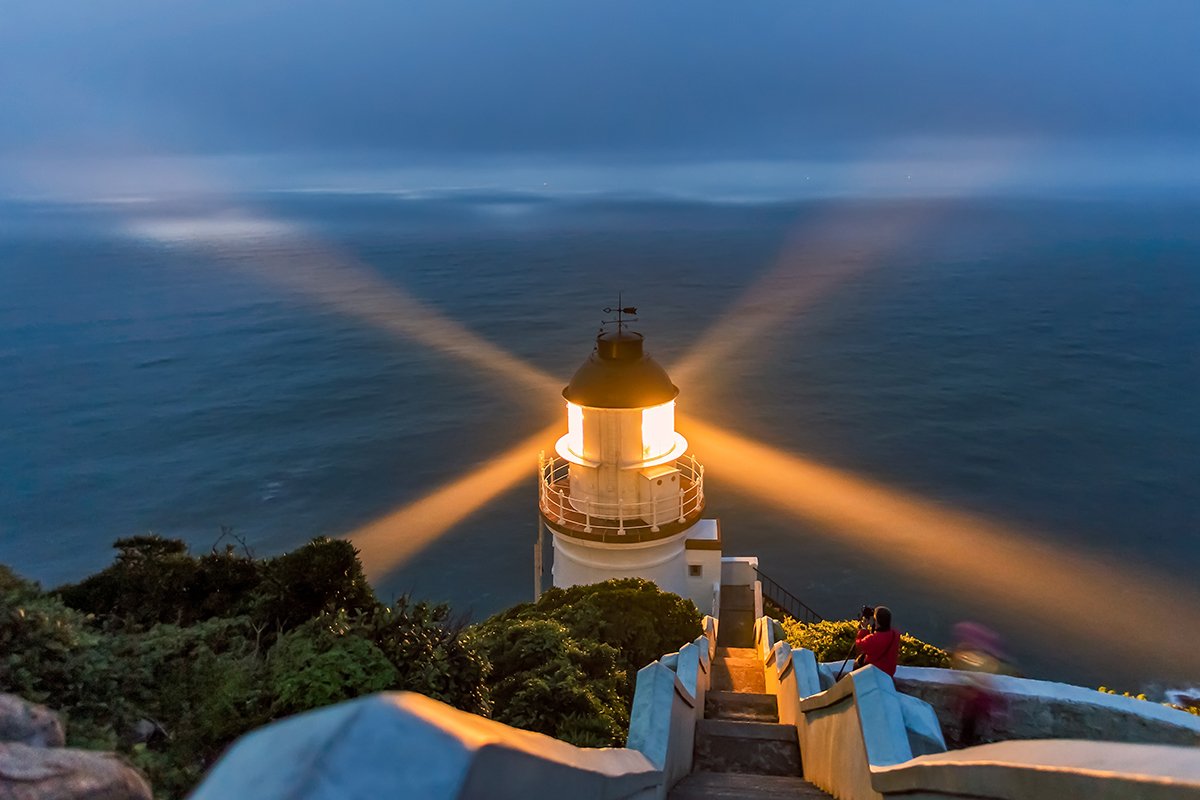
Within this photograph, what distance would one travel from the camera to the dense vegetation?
5117 mm

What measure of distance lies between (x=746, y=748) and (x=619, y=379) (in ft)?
29.8

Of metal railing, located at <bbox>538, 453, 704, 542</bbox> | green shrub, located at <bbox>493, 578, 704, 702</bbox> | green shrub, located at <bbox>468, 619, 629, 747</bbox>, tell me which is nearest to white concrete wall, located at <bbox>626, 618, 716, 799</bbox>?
green shrub, located at <bbox>468, 619, 629, 747</bbox>

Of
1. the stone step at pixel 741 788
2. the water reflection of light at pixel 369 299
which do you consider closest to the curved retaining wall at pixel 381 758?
the stone step at pixel 741 788

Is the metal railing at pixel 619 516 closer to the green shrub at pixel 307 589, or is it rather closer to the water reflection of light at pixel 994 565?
the green shrub at pixel 307 589

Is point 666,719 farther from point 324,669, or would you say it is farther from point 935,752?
point 324,669

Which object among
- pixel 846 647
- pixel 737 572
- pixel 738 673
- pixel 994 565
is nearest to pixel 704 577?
pixel 737 572

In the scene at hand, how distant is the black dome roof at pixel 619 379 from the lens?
48.3 ft

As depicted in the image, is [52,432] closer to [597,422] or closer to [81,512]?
[81,512]

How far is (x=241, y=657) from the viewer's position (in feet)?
20.5

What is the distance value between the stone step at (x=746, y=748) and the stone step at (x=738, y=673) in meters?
3.17

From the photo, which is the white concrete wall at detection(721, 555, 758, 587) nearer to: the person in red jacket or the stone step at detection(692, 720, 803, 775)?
the person in red jacket

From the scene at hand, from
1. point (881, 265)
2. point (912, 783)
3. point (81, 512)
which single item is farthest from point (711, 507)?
point (881, 265)

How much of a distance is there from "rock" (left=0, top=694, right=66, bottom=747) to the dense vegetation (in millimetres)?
801

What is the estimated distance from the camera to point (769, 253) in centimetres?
14800
